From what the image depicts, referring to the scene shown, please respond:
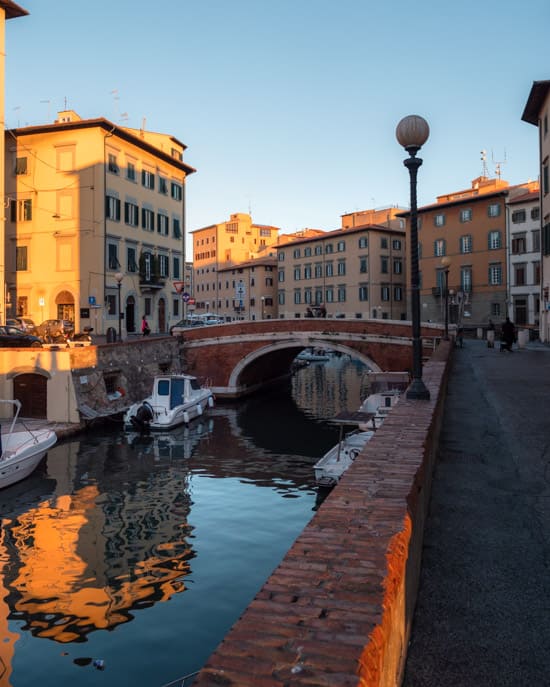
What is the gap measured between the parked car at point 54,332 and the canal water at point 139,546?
714cm

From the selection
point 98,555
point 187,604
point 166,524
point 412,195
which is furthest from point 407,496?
point 166,524

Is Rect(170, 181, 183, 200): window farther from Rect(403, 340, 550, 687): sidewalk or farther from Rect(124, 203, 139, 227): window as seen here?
Rect(403, 340, 550, 687): sidewalk

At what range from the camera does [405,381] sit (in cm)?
3023

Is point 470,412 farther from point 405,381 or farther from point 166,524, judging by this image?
point 405,381

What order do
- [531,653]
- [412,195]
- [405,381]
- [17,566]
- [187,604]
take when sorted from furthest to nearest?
1. [405,381]
2. [17,566]
3. [187,604]
4. [412,195]
5. [531,653]

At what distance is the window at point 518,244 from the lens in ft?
178

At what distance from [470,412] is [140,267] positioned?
37.2 m

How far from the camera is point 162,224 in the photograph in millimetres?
49469

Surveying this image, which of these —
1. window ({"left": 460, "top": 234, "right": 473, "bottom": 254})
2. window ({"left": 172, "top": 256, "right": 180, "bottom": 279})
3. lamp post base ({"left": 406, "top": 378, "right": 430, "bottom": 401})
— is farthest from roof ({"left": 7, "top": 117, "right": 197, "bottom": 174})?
lamp post base ({"left": 406, "top": 378, "right": 430, "bottom": 401})

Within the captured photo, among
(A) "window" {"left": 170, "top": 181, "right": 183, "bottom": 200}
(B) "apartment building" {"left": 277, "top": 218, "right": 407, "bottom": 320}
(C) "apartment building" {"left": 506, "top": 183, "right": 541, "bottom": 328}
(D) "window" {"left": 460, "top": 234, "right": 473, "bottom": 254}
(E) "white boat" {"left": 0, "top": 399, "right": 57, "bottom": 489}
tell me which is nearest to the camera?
(E) "white boat" {"left": 0, "top": 399, "right": 57, "bottom": 489}

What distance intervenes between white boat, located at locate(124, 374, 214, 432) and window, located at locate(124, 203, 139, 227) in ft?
55.0

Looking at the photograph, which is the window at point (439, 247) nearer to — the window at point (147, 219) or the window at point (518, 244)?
the window at point (518, 244)

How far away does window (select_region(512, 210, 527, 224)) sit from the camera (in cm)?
5424

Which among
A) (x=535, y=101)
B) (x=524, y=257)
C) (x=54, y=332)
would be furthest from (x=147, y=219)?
(x=524, y=257)
